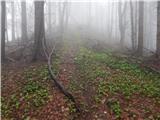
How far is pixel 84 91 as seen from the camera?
11.2 meters

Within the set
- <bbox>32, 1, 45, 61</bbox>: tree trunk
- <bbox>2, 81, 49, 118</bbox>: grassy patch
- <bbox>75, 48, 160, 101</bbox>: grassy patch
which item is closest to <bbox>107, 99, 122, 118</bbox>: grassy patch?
<bbox>75, 48, 160, 101</bbox>: grassy patch

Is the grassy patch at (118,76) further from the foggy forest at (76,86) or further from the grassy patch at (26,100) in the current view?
the grassy patch at (26,100)

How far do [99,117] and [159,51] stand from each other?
8722 mm

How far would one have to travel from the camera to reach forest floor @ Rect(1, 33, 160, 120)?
9477 millimetres

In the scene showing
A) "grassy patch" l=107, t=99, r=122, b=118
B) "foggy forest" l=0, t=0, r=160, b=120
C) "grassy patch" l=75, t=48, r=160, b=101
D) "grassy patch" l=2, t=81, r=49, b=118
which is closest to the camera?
"grassy patch" l=107, t=99, r=122, b=118

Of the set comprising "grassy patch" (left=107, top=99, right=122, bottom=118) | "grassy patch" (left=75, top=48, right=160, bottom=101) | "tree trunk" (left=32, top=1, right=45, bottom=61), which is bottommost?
"grassy patch" (left=107, top=99, right=122, bottom=118)

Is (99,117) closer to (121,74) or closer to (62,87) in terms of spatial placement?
(62,87)

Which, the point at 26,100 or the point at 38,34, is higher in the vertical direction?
the point at 38,34

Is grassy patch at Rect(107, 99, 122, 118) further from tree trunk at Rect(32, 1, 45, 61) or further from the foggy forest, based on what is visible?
tree trunk at Rect(32, 1, 45, 61)

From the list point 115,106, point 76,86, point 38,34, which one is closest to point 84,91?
point 76,86

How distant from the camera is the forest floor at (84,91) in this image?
948 centimetres

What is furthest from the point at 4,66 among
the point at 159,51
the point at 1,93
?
the point at 159,51

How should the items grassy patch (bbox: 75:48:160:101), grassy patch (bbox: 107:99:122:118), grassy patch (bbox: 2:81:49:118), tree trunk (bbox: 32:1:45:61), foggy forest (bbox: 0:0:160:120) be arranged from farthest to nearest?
1. tree trunk (bbox: 32:1:45:61)
2. grassy patch (bbox: 75:48:160:101)
3. grassy patch (bbox: 2:81:49:118)
4. foggy forest (bbox: 0:0:160:120)
5. grassy patch (bbox: 107:99:122:118)

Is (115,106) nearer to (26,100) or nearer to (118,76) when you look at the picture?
(118,76)
